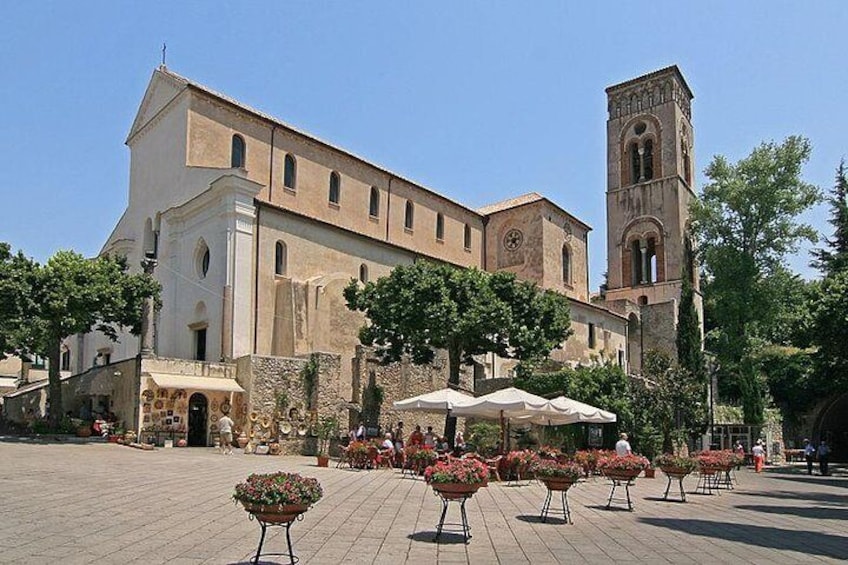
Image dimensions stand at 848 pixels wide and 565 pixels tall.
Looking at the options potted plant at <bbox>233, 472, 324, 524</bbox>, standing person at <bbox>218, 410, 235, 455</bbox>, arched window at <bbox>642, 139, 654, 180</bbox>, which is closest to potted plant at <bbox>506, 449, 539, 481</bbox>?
standing person at <bbox>218, 410, 235, 455</bbox>

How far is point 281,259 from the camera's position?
3631 cm

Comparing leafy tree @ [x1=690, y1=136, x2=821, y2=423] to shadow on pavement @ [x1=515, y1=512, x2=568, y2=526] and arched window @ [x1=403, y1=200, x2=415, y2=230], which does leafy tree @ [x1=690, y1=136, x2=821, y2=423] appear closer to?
arched window @ [x1=403, y1=200, x2=415, y2=230]

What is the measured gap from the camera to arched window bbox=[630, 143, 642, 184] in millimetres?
60312

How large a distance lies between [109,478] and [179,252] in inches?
866

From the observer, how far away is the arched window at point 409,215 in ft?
151

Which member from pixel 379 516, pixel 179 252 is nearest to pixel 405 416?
pixel 179 252

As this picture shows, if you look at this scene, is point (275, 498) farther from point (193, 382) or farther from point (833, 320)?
point (833, 320)

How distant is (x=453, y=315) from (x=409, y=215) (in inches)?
627

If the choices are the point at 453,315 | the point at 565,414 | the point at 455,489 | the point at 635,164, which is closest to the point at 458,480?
the point at 455,489

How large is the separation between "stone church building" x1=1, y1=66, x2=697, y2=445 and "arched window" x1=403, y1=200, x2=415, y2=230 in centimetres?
9

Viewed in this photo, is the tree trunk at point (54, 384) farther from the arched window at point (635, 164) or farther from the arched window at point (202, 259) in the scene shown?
the arched window at point (635, 164)

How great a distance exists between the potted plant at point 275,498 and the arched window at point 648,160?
54709mm

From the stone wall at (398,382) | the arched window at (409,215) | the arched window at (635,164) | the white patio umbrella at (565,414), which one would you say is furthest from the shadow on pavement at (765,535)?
the arched window at (635,164)

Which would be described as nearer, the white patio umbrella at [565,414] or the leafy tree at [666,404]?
the white patio umbrella at [565,414]
